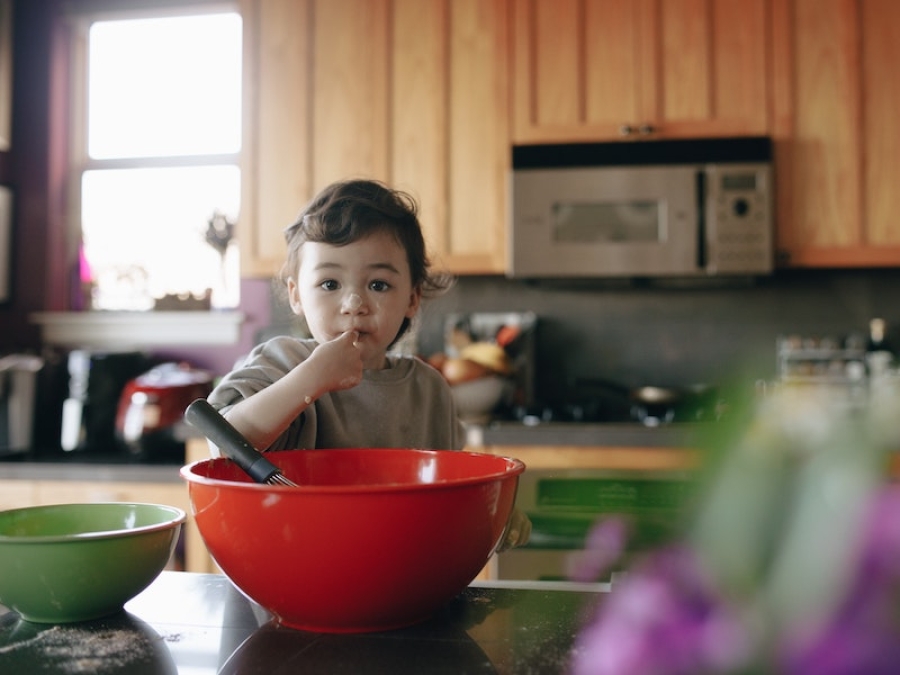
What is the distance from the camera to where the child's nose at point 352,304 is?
3.32 ft

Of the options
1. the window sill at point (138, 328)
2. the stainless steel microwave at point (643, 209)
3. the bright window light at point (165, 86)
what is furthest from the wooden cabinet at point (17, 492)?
the stainless steel microwave at point (643, 209)

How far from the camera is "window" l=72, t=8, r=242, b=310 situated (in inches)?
124

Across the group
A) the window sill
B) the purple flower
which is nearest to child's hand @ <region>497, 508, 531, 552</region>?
the purple flower

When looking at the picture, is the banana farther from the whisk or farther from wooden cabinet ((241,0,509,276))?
the whisk

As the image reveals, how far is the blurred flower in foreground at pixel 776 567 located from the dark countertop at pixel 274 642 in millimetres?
378

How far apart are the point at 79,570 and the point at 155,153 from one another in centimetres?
284

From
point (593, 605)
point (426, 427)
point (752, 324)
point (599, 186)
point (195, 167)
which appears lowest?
point (593, 605)

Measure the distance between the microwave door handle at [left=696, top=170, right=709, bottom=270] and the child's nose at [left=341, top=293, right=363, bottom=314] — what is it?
5.50 ft

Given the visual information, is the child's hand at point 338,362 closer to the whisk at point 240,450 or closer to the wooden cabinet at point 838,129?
the whisk at point 240,450

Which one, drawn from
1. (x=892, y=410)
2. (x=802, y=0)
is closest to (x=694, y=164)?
(x=802, y=0)

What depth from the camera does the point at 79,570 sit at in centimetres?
64

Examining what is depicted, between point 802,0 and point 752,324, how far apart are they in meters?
0.99

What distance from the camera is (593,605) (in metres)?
0.71

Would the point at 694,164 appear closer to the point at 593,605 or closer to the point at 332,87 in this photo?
the point at 332,87
